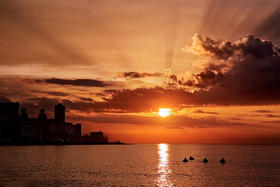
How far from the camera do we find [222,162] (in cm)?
17388

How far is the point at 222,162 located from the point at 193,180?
2926 inches

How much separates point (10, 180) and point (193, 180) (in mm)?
50943

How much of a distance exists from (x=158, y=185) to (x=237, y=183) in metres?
22.8

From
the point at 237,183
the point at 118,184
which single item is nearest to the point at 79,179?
the point at 118,184

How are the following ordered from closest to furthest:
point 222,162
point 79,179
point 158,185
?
point 158,185 → point 79,179 → point 222,162

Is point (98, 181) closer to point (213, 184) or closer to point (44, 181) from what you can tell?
point (44, 181)

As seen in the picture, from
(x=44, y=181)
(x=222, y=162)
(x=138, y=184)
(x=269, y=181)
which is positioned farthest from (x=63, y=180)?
(x=222, y=162)

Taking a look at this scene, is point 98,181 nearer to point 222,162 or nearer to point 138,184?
point 138,184

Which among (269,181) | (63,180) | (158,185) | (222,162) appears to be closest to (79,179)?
(63,180)

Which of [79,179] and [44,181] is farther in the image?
[79,179]

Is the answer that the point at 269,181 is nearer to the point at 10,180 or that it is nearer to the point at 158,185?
the point at 158,185

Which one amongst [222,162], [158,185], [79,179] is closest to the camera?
[158,185]

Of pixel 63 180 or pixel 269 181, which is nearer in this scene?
pixel 63 180

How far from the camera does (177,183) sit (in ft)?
318
